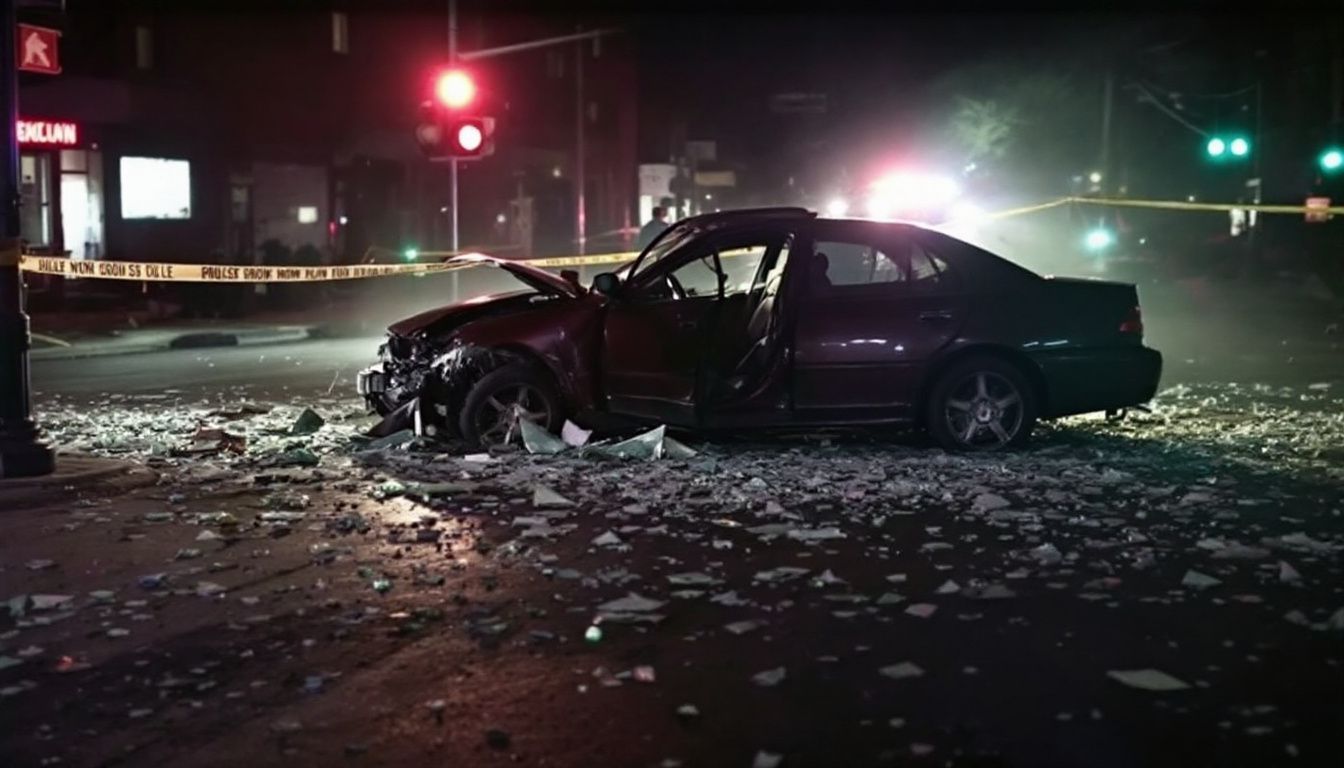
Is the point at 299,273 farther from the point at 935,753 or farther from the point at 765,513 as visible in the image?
the point at 935,753

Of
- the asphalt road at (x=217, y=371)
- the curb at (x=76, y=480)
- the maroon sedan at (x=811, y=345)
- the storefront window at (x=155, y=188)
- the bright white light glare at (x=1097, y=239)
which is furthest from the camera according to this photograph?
the bright white light glare at (x=1097, y=239)

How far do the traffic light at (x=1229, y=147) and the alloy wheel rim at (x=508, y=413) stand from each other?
25673mm

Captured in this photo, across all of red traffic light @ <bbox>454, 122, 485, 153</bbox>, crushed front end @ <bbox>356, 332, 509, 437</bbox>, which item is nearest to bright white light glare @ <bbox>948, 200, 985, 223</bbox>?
red traffic light @ <bbox>454, 122, 485, 153</bbox>

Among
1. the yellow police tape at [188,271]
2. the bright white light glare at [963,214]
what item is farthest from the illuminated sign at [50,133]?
the bright white light glare at [963,214]

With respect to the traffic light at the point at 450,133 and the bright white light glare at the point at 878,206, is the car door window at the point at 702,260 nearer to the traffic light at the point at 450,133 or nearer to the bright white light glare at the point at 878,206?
the traffic light at the point at 450,133

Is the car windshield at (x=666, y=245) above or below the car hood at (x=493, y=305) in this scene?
above

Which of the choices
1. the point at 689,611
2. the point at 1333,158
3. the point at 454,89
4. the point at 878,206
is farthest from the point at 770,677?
the point at 1333,158

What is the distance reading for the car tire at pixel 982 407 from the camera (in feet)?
32.6

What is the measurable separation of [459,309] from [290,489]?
6.99ft

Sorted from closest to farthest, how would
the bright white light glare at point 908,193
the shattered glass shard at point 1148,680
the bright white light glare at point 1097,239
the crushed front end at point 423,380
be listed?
the shattered glass shard at point 1148,680 < the crushed front end at point 423,380 < the bright white light glare at point 908,193 < the bright white light glare at point 1097,239

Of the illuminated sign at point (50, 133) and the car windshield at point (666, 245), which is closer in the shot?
the car windshield at point (666, 245)

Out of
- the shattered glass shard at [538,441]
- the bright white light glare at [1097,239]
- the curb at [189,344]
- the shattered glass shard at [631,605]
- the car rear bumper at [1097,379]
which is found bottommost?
the shattered glass shard at [631,605]

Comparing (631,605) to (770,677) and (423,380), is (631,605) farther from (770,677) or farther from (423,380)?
(423,380)

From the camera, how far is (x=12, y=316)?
9062 mm
